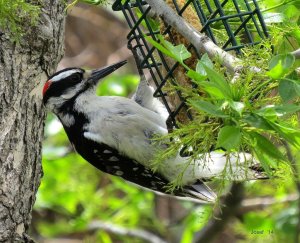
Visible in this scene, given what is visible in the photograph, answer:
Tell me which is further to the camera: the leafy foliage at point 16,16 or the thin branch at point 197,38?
the leafy foliage at point 16,16

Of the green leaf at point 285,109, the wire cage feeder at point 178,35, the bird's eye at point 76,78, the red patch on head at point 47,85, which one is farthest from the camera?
the bird's eye at point 76,78

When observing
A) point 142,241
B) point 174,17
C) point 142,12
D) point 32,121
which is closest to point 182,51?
point 174,17

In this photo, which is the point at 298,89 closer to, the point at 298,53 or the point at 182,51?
the point at 298,53

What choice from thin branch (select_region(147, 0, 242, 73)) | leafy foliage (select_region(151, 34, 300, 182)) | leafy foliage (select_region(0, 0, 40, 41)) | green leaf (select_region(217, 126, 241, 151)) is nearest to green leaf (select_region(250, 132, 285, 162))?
leafy foliage (select_region(151, 34, 300, 182))

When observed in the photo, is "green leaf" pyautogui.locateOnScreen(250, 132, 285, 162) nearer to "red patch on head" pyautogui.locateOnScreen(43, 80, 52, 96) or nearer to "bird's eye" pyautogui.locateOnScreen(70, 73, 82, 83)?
"red patch on head" pyautogui.locateOnScreen(43, 80, 52, 96)

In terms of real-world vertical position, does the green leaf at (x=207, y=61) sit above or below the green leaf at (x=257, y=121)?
above

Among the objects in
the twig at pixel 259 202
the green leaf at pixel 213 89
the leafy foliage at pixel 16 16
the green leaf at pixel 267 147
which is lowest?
the twig at pixel 259 202

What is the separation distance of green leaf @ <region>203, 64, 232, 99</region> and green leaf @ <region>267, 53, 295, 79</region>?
0.14 metres

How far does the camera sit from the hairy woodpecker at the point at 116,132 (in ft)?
12.7

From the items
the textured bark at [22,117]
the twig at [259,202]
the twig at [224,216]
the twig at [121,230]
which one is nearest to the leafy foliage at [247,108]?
the textured bark at [22,117]

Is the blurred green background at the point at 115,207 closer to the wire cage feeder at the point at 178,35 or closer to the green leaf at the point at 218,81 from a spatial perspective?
the wire cage feeder at the point at 178,35

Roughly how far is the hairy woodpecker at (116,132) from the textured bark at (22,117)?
8.2 inches

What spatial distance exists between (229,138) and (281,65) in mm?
270

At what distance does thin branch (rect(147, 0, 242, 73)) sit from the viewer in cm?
262
